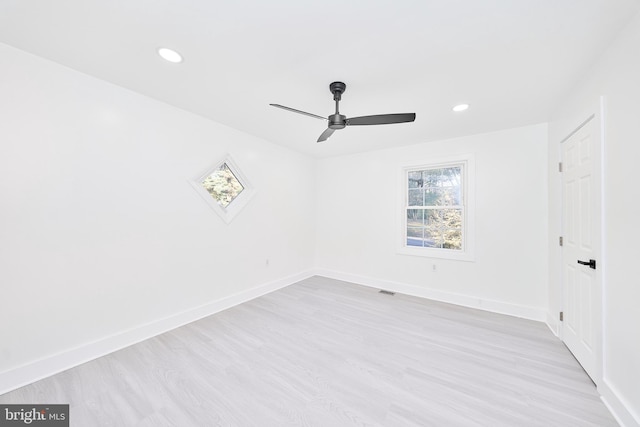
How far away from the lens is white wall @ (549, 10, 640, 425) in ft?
4.50

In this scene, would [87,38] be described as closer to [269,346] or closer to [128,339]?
[128,339]

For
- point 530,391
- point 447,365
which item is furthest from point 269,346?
point 530,391

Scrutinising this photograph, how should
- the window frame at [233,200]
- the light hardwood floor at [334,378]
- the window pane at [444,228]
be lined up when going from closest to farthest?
the light hardwood floor at [334,378], the window frame at [233,200], the window pane at [444,228]

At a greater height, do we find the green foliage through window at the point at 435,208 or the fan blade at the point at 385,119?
the fan blade at the point at 385,119

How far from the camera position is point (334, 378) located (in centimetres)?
188

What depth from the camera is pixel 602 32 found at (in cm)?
148

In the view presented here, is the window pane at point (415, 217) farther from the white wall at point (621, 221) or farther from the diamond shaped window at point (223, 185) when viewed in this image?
the diamond shaped window at point (223, 185)

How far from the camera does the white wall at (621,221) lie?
137cm

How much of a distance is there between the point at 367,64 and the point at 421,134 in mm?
1958

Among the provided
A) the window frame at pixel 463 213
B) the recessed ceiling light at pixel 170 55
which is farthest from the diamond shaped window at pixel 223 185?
the window frame at pixel 463 213

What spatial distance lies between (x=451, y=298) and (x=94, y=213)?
175 inches

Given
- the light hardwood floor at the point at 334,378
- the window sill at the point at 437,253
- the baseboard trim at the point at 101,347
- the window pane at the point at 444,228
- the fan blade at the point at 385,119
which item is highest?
the fan blade at the point at 385,119

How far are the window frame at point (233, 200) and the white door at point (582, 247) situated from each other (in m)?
3.62

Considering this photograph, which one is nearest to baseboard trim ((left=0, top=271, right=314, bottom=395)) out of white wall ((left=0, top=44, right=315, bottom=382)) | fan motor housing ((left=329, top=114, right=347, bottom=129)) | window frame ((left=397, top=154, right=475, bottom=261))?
white wall ((left=0, top=44, right=315, bottom=382))
